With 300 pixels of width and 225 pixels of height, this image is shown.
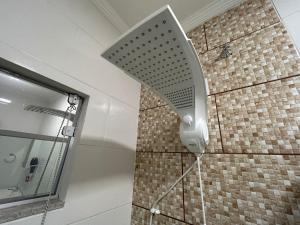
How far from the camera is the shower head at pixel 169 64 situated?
1.25 ft

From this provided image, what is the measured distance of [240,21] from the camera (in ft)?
2.58

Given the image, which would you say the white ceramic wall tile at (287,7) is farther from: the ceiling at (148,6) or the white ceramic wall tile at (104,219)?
the white ceramic wall tile at (104,219)

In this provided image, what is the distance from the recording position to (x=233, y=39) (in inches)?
30.6

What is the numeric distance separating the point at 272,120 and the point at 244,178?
0.25 metres

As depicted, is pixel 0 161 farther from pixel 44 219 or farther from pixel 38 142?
pixel 44 219

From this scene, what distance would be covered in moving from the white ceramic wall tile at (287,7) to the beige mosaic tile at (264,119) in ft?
1.08

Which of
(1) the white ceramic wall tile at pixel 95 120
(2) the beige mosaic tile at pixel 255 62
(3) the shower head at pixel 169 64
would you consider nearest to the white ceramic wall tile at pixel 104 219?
(1) the white ceramic wall tile at pixel 95 120

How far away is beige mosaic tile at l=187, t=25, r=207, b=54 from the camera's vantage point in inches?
34.9

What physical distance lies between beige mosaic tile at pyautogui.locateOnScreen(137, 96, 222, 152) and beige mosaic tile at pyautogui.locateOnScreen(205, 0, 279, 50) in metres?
0.36

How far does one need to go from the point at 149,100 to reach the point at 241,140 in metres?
0.60

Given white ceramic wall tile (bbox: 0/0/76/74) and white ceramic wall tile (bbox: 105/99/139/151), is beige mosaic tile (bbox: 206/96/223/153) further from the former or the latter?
white ceramic wall tile (bbox: 0/0/76/74)

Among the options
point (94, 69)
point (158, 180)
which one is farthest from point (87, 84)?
point (158, 180)

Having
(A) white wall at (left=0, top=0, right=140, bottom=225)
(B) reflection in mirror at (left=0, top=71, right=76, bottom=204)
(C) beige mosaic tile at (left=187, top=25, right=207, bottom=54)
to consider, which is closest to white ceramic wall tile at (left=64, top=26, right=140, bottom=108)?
(A) white wall at (left=0, top=0, right=140, bottom=225)


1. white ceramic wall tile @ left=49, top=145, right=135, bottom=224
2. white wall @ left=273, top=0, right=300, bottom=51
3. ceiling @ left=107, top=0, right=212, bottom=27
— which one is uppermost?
ceiling @ left=107, top=0, right=212, bottom=27
